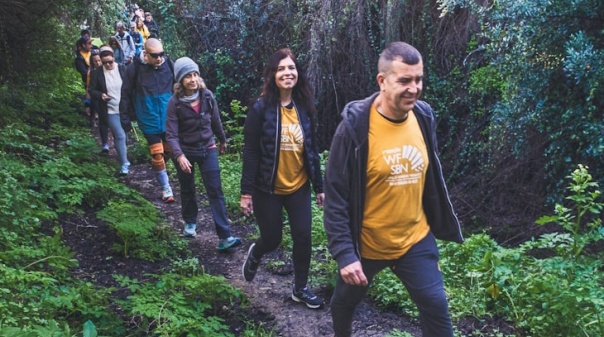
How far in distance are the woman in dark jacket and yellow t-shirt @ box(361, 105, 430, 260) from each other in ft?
22.3

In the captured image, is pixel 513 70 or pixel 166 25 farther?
pixel 166 25

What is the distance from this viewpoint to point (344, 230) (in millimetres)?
3658

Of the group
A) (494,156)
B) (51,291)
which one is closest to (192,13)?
(494,156)

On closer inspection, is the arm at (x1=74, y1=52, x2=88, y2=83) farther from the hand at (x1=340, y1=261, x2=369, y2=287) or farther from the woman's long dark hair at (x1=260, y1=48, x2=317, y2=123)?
the hand at (x1=340, y1=261, x2=369, y2=287)

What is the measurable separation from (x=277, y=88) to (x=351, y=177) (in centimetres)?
168

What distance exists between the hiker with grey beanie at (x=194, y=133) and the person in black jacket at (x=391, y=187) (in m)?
3.04

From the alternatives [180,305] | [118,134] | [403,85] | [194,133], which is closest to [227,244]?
[194,133]

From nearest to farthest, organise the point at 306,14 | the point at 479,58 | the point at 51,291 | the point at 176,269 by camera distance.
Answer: the point at 51,291 → the point at 176,269 → the point at 479,58 → the point at 306,14

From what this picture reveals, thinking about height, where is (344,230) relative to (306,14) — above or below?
below

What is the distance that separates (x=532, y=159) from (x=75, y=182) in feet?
18.7

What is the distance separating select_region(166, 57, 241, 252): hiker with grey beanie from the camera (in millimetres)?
6520

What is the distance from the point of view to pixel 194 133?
665cm

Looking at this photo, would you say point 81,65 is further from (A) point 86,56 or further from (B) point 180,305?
(B) point 180,305

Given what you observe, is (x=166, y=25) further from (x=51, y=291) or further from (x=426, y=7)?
(x=51, y=291)
